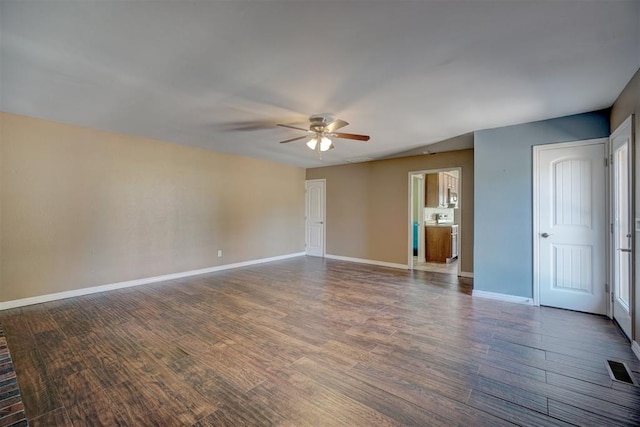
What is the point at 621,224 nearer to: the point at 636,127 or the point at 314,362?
the point at 636,127

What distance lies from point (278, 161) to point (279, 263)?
8.36 feet

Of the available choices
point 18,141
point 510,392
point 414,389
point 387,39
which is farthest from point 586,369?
point 18,141

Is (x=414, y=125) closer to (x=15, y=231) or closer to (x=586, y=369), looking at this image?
(x=586, y=369)

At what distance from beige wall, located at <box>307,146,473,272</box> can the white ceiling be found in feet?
6.90

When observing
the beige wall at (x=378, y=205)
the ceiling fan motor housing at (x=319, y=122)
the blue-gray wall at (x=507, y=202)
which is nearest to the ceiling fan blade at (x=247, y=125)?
the ceiling fan motor housing at (x=319, y=122)

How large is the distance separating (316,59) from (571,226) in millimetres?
3823

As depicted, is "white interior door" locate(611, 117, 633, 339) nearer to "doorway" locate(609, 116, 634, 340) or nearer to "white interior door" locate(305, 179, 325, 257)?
"doorway" locate(609, 116, 634, 340)

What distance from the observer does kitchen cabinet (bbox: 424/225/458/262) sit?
7.03 meters

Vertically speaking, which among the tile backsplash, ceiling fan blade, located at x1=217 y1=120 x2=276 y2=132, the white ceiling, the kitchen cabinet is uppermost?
ceiling fan blade, located at x1=217 y1=120 x2=276 y2=132

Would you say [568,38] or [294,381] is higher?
[568,38]

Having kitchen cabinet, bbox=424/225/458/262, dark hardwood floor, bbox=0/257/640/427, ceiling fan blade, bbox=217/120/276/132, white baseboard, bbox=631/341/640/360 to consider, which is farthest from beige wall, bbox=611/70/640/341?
kitchen cabinet, bbox=424/225/458/262

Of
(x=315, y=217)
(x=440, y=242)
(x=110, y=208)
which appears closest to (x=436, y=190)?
(x=440, y=242)

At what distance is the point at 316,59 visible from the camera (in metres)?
2.28

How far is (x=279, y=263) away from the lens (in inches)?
269
